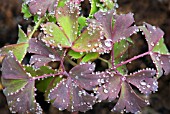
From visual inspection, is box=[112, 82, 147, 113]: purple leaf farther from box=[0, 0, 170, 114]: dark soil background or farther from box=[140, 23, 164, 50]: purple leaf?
box=[0, 0, 170, 114]: dark soil background

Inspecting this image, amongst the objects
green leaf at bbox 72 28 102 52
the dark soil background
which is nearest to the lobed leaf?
green leaf at bbox 72 28 102 52

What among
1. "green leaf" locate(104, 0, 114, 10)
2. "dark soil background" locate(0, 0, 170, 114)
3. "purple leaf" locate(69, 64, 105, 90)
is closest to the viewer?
"purple leaf" locate(69, 64, 105, 90)

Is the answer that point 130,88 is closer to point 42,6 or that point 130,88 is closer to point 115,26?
point 115,26

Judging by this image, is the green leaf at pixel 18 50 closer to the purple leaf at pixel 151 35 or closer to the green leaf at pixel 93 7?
the green leaf at pixel 93 7

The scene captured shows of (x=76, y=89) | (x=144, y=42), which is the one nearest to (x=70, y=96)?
(x=76, y=89)

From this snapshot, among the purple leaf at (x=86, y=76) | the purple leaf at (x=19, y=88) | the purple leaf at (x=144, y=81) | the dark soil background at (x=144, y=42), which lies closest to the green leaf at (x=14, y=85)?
the purple leaf at (x=19, y=88)
